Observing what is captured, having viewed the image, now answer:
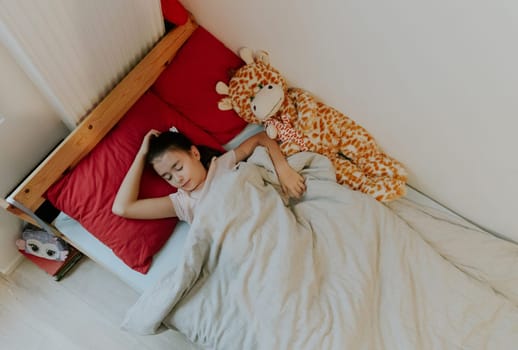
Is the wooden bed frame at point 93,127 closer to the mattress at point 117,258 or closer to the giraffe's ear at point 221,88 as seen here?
the mattress at point 117,258

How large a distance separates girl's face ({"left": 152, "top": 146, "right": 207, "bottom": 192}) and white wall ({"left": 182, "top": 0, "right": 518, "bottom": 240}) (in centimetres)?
47

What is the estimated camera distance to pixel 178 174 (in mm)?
1120

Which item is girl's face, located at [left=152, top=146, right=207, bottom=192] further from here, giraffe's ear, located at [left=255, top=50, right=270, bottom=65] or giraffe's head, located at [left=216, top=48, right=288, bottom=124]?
giraffe's ear, located at [left=255, top=50, right=270, bottom=65]

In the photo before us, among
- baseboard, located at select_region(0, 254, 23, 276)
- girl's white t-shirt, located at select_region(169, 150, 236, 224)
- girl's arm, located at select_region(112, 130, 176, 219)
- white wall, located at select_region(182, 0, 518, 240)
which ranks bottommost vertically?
baseboard, located at select_region(0, 254, 23, 276)

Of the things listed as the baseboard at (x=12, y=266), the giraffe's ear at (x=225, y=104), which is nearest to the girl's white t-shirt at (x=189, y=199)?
the giraffe's ear at (x=225, y=104)

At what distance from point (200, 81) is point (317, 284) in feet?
2.54

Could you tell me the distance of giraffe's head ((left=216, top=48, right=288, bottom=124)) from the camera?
1.25m

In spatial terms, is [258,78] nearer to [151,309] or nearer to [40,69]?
[40,69]

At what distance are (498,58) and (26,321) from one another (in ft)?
5.37

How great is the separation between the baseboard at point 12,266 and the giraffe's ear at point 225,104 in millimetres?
904

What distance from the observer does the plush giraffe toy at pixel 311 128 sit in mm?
1249

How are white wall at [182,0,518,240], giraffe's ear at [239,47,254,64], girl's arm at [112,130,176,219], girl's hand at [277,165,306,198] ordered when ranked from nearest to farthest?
1. white wall at [182,0,518,240]
2. girl's arm at [112,130,176,219]
3. girl's hand at [277,165,306,198]
4. giraffe's ear at [239,47,254,64]

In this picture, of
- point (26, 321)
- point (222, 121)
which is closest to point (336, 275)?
point (222, 121)

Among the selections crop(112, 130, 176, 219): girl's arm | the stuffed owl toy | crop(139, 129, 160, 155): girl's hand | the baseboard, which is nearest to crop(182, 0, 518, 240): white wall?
crop(139, 129, 160, 155): girl's hand
